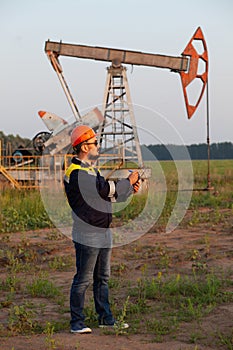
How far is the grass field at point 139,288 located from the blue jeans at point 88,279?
0.17 metres

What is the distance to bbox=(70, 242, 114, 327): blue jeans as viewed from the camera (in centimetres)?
437

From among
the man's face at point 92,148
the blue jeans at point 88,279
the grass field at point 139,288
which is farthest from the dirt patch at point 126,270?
the man's face at point 92,148

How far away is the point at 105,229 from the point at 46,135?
1546cm

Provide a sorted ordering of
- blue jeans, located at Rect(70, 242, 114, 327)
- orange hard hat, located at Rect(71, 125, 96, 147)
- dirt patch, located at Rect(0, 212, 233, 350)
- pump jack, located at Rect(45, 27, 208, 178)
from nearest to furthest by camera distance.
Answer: dirt patch, located at Rect(0, 212, 233, 350), orange hard hat, located at Rect(71, 125, 96, 147), blue jeans, located at Rect(70, 242, 114, 327), pump jack, located at Rect(45, 27, 208, 178)

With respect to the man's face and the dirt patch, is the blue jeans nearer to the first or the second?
the dirt patch

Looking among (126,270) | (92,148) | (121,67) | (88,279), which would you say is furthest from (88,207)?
(121,67)

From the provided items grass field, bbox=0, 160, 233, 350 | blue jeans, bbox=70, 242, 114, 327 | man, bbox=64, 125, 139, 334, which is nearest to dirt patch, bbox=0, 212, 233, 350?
grass field, bbox=0, 160, 233, 350

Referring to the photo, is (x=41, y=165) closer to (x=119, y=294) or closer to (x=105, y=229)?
(x=119, y=294)

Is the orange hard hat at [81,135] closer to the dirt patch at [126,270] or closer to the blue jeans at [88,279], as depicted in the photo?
the blue jeans at [88,279]

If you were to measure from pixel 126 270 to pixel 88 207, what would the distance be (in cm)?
279

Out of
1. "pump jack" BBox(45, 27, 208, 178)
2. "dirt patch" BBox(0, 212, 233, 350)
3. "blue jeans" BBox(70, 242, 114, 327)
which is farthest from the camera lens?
"pump jack" BBox(45, 27, 208, 178)

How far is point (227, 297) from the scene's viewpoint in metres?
5.34

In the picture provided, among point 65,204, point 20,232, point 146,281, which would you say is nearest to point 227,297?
point 146,281

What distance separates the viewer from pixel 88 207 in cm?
427
